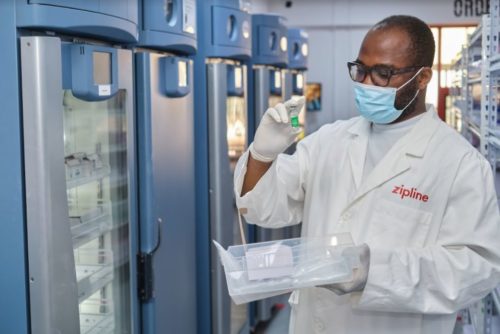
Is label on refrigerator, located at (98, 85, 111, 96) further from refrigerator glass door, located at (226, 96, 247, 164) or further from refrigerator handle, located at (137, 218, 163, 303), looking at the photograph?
refrigerator glass door, located at (226, 96, 247, 164)

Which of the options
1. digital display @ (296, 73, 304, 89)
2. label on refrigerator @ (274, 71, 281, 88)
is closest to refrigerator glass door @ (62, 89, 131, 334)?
label on refrigerator @ (274, 71, 281, 88)

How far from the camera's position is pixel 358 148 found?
6.56 ft

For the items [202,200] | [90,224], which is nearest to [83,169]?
[90,224]

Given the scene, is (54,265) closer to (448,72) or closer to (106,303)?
(106,303)

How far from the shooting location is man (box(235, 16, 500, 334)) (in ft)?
5.66

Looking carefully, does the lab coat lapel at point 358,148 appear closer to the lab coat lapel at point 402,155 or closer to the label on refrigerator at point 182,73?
the lab coat lapel at point 402,155

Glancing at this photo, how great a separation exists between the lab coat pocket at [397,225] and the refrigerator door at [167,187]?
109 centimetres

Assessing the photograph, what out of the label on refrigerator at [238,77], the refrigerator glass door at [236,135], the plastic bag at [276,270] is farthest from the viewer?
the refrigerator glass door at [236,135]

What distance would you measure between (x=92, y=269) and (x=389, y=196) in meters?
1.13

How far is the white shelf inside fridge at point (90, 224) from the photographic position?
7.08 feet

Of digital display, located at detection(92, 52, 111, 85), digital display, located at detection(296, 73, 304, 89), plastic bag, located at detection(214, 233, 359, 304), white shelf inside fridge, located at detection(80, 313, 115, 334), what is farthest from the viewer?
digital display, located at detection(296, 73, 304, 89)

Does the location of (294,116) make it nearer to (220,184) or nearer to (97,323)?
(97,323)

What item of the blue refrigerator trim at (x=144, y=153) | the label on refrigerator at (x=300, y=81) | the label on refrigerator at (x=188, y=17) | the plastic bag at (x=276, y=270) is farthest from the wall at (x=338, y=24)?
the plastic bag at (x=276, y=270)

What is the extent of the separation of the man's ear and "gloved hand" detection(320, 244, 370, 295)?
54 cm
